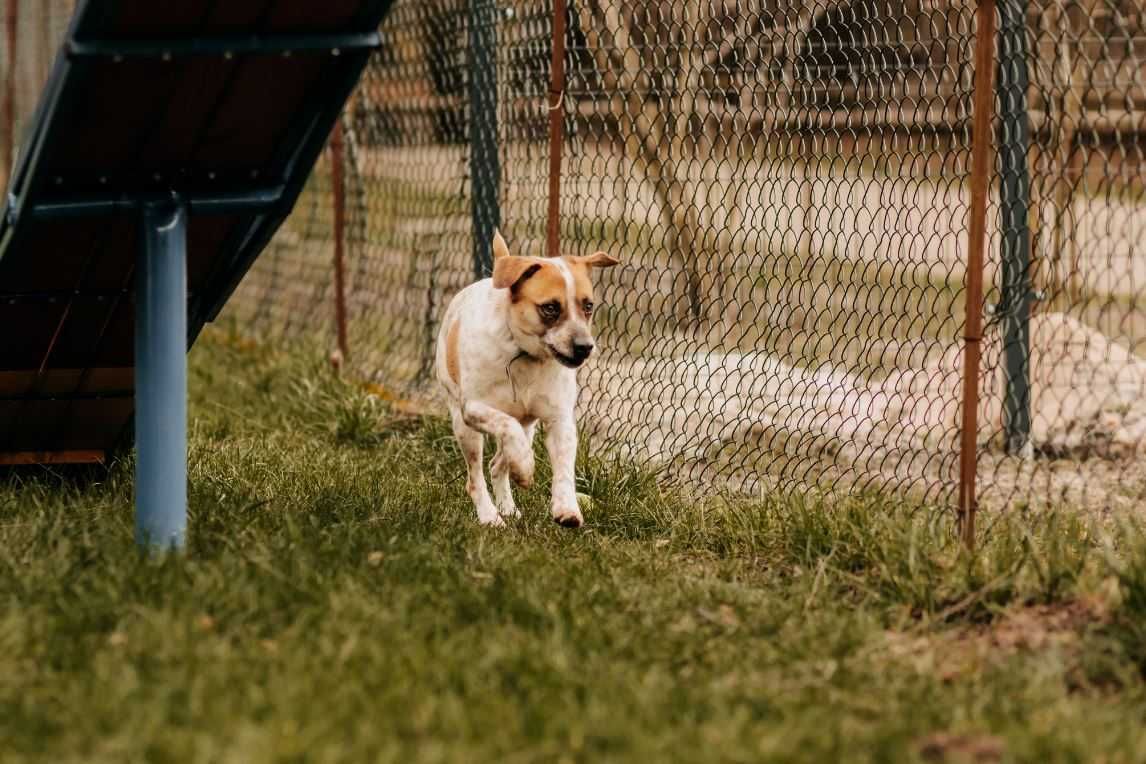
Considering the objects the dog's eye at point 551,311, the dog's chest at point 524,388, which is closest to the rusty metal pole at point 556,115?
the dog's chest at point 524,388

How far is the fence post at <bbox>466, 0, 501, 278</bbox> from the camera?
7.48 meters

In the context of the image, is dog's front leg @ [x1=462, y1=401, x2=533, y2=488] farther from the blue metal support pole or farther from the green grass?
the blue metal support pole

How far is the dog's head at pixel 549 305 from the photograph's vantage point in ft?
16.8

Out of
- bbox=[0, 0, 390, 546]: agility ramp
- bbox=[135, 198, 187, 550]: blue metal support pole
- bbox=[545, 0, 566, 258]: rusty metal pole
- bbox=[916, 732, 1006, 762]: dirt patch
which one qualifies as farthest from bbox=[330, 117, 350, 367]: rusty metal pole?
bbox=[916, 732, 1006, 762]: dirt patch

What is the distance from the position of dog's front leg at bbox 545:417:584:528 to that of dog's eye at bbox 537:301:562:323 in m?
0.38

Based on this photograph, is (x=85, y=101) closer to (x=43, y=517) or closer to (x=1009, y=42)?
(x=43, y=517)

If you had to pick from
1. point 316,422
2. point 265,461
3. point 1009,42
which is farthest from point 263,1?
point 316,422

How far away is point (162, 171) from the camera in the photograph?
4543 mm

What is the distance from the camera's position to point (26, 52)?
28.7ft

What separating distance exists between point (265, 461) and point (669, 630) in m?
2.54

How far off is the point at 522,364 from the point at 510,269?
366 millimetres

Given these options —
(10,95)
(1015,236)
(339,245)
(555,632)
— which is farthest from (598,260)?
(10,95)

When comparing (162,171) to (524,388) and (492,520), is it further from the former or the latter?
(492,520)

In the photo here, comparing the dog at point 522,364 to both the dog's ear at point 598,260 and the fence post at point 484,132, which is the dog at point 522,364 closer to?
the dog's ear at point 598,260
